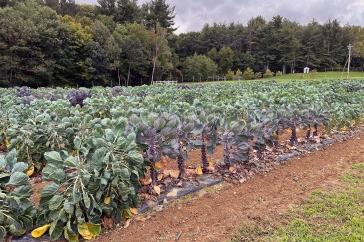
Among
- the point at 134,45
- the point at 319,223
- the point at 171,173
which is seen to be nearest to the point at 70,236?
the point at 171,173

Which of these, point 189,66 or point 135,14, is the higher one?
point 135,14

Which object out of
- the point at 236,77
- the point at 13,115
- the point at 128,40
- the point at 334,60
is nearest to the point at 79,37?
the point at 128,40

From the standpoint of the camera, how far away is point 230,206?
379cm

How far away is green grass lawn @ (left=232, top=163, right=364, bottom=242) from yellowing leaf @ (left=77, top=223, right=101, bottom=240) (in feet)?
3.76

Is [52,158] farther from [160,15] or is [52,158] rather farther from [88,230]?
[160,15]

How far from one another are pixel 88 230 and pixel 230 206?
1.51 m

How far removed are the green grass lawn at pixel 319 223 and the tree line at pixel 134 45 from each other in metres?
34.0

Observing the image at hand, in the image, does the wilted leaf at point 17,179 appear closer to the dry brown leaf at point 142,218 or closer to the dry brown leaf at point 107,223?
the dry brown leaf at point 107,223

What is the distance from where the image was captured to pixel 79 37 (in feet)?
130

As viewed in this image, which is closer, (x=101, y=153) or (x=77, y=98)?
(x=101, y=153)

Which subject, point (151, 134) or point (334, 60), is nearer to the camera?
point (151, 134)

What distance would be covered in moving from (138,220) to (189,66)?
4956 cm

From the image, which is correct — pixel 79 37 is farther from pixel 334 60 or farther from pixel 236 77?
pixel 334 60

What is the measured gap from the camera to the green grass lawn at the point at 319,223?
317 cm
